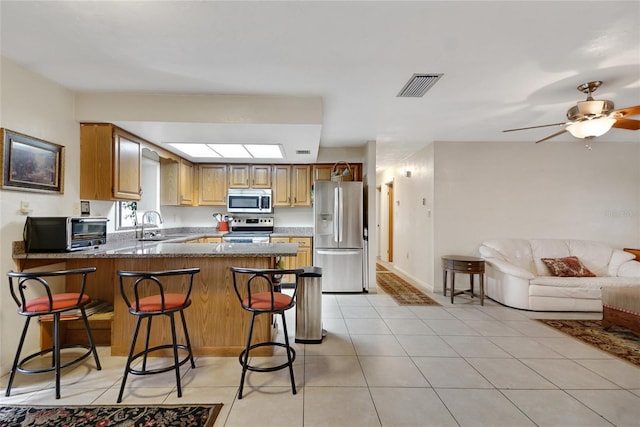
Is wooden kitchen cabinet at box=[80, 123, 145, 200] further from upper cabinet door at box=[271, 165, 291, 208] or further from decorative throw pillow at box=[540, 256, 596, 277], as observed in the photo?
decorative throw pillow at box=[540, 256, 596, 277]

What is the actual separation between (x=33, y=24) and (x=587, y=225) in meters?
6.88

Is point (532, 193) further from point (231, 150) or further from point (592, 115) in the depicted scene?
point (231, 150)

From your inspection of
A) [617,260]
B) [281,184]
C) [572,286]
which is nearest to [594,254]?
[617,260]

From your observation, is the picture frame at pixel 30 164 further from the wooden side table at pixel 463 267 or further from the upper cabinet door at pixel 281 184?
the wooden side table at pixel 463 267

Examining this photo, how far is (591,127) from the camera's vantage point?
2807 millimetres

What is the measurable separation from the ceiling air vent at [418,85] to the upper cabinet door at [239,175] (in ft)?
10.5

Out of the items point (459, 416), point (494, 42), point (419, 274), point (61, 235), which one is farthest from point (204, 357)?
point (419, 274)

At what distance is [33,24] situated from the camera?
1.94 metres

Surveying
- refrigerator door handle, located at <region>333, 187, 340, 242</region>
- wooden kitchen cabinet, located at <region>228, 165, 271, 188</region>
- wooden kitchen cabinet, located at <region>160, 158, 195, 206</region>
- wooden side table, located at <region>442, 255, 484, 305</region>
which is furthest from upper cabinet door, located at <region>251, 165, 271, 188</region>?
wooden side table, located at <region>442, 255, 484, 305</region>

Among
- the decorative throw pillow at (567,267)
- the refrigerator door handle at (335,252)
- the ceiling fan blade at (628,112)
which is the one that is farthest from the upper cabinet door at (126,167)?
the decorative throw pillow at (567,267)

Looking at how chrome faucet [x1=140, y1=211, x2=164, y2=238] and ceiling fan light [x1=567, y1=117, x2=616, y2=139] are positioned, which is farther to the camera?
chrome faucet [x1=140, y1=211, x2=164, y2=238]

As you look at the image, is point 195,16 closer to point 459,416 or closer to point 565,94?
point 459,416

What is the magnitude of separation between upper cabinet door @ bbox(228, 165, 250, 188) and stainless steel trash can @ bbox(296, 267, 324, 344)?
294cm

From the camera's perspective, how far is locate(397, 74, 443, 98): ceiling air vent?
2.63 meters
